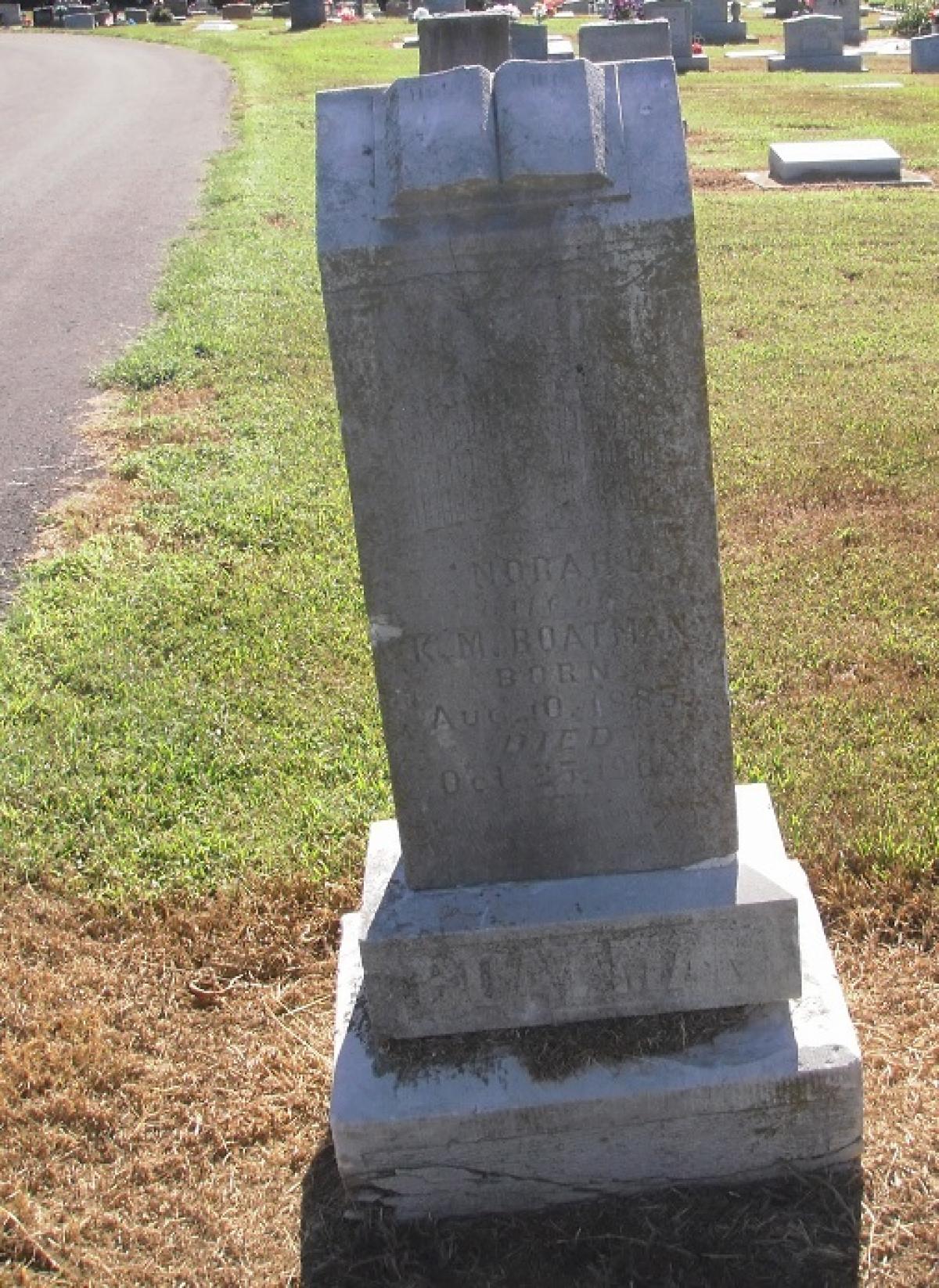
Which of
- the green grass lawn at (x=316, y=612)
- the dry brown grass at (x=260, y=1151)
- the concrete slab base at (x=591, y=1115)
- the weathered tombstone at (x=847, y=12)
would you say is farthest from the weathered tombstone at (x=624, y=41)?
the concrete slab base at (x=591, y=1115)

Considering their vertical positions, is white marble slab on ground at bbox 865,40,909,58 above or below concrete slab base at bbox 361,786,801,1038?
below

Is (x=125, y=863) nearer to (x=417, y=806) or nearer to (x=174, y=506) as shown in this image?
(x=417, y=806)

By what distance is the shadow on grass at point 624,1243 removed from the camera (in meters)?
2.66

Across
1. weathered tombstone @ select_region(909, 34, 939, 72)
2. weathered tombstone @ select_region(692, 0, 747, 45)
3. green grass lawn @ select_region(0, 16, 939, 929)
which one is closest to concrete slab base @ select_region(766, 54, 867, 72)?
weathered tombstone @ select_region(909, 34, 939, 72)

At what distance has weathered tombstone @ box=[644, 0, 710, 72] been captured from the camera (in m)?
25.1

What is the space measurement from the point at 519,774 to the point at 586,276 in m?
0.99

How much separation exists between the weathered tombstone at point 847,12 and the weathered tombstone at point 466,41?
95.3 feet

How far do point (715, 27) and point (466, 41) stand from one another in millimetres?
30900

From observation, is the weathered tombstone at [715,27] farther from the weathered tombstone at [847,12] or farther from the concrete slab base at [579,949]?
the concrete slab base at [579,949]

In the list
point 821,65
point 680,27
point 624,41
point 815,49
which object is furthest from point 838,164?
point 815,49

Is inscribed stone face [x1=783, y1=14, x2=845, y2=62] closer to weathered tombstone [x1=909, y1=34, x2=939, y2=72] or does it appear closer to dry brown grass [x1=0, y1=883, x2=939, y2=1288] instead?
weathered tombstone [x1=909, y1=34, x2=939, y2=72]

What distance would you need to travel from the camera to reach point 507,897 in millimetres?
2898

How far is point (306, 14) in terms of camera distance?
41.7m

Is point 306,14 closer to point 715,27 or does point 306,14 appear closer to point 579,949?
point 715,27
